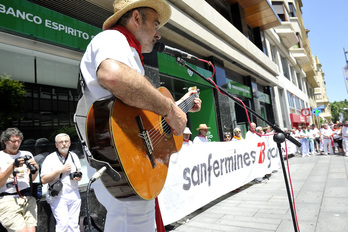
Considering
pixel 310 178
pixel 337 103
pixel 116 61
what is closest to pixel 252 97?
pixel 310 178

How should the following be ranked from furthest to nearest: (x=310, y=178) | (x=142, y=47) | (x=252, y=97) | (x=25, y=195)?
(x=252, y=97), (x=310, y=178), (x=25, y=195), (x=142, y=47)

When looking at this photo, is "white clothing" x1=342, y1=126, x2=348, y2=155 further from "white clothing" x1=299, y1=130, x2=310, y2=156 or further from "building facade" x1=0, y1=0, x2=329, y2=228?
"building facade" x1=0, y1=0, x2=329, y2=228

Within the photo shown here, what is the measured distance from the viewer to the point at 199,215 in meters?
4.20

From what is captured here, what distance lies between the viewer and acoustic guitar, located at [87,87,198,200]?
42.3 inches

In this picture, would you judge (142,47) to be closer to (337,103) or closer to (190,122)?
(190,122)

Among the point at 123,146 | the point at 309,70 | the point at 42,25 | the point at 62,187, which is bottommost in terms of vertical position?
the point at 62,187

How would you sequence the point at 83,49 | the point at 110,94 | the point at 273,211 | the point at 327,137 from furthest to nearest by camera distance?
the point at 327,137
the point at 83,49
the point at 273,211
the point at 110,94

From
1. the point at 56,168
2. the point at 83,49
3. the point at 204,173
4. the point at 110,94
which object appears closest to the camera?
the point at 110,94

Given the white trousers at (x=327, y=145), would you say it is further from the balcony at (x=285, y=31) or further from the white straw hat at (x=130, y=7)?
the white straw hat at (x=130, y=7)

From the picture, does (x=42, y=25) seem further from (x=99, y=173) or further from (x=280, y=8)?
(x=280, y=8)

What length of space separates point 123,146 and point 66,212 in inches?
125

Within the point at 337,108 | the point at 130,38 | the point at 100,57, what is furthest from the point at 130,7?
the point at 337,108

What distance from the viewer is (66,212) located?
355 centimetres

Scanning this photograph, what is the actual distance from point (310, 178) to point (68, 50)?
754cm
